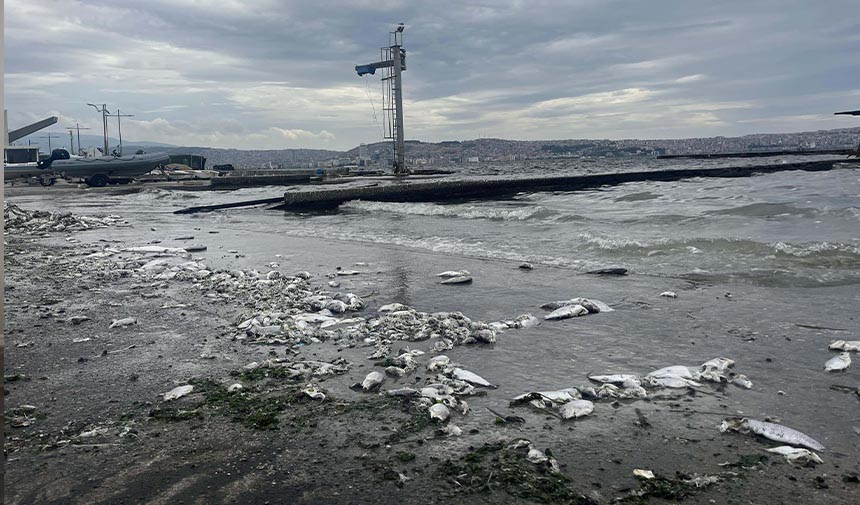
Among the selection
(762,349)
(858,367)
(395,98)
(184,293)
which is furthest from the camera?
(395,98)

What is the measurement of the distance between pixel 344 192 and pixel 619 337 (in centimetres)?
2305

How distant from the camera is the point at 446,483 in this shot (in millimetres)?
2969

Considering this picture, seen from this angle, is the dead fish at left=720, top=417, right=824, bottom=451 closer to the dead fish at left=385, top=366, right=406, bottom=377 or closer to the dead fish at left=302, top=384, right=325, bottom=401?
the dead fish at left=385, top=366, right=406, bottom=377

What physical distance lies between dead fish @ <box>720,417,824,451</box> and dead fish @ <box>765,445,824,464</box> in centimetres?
8

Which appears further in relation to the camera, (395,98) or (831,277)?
(395,98)

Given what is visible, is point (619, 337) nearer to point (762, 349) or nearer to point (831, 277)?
point (762, 349)

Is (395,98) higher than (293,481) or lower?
higher

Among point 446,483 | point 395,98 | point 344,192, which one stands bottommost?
point 446,483

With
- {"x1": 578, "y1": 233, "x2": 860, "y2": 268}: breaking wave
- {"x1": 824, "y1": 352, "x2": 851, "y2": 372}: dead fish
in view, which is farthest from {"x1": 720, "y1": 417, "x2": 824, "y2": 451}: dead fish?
{"x1": 578, "y1": 233, "x2": 860, "y2": 268}: breaking wave

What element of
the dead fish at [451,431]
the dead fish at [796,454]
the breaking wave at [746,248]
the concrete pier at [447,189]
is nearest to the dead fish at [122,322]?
the dead fish at [451,431]

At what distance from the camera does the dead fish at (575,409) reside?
3773 mm

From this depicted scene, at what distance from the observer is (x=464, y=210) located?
21.3m

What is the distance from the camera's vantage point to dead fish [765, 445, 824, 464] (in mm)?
3146

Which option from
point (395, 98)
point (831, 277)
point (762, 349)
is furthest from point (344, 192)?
point (395, 98)
